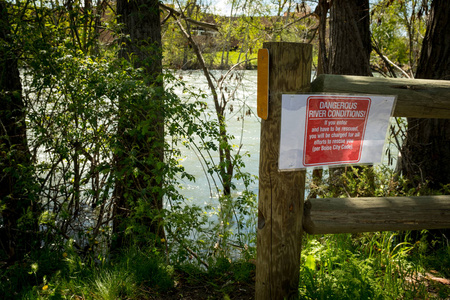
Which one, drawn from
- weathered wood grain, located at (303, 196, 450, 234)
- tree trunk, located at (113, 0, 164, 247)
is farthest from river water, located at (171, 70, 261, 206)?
weathered wood grain, located at (303, 196, 450, 234)

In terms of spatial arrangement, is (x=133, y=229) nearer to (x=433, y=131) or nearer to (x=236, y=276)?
(x=236, y=276)

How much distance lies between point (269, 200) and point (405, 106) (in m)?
0.97

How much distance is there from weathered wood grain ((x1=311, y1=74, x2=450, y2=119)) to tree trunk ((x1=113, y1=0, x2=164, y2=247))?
1642mm

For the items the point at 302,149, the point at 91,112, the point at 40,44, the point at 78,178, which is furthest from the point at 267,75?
the point at 78,178

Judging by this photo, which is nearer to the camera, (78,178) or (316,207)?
(316,207)

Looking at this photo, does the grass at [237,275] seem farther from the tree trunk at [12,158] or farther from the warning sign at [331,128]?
the warning sign at [331,128]

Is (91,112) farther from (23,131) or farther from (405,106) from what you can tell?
(405,106)

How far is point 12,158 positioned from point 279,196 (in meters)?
2.69

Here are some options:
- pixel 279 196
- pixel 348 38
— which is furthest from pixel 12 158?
pixel 348 38

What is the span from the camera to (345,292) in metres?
2.70

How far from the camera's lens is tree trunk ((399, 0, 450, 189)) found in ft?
13.9

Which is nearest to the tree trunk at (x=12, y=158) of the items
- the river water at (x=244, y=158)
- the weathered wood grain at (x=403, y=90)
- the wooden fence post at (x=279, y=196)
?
the wooden fence post at (x=279, y=196)

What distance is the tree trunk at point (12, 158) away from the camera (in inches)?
144

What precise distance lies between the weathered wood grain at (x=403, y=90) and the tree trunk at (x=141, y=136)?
1642mm
